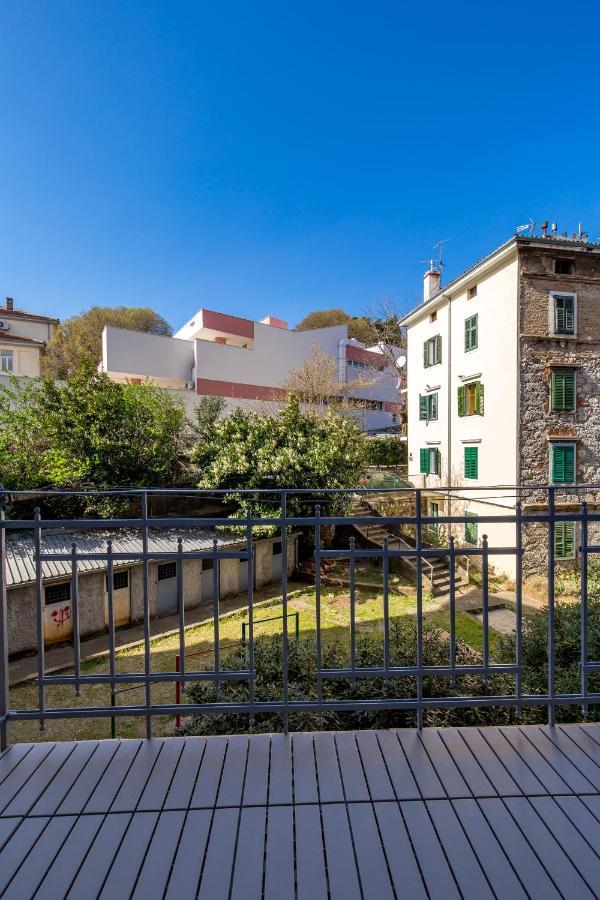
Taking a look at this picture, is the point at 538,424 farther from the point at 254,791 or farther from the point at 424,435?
the point at 254,791

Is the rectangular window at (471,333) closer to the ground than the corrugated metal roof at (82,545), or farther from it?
farther from it

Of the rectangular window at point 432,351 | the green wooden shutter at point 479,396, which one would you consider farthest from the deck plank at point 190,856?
the rectangular window at point 432,351

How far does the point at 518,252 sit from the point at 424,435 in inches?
321

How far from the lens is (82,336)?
103 ft

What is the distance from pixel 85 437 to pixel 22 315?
18.2m

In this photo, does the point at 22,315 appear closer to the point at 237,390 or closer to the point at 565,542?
the point at 237,390

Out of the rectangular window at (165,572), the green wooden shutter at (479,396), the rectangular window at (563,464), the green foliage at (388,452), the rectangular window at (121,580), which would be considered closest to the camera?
the rectangular window at (121,580)

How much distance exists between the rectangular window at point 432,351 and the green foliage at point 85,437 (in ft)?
36.3

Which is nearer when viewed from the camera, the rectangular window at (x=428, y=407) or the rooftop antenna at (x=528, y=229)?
the rooftop antenna at (x=528, y=229)

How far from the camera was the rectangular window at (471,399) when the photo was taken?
15984mm

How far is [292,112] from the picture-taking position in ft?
47.1

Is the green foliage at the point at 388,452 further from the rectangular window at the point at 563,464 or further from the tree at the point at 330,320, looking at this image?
the tree at the point at 330,320

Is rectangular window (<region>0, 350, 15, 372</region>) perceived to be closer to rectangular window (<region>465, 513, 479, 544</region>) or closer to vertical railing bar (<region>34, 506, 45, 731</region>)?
rectangular window (<region>465, 513, 479, 544</region>)

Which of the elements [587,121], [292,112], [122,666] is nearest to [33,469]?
[122,666]
